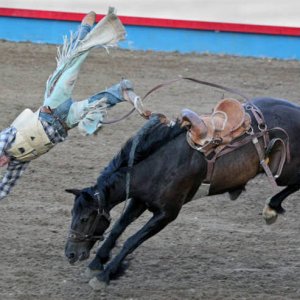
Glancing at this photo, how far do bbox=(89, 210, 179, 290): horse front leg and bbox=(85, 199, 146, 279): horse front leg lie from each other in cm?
13

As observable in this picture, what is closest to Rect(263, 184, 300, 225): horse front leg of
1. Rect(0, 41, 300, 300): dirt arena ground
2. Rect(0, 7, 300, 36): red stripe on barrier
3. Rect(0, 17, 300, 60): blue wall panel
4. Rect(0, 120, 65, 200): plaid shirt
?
Rect(0, 41, 300, 300): dirt arena ground

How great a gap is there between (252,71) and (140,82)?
191 cm

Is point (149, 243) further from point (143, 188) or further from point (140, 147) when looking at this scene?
point (140, 147)

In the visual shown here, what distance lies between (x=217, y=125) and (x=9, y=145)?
54.0 inches

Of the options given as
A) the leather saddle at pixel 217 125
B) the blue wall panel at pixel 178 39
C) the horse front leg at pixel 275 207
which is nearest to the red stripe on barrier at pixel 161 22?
the blue wall panel at pixel 178 39

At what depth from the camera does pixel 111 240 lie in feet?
18.4

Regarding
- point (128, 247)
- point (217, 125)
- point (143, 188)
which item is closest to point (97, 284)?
point (128, 247)

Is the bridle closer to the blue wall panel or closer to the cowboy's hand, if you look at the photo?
the cowboy's hand

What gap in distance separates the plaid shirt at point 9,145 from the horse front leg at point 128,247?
0.88 meters

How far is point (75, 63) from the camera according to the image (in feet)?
19.6

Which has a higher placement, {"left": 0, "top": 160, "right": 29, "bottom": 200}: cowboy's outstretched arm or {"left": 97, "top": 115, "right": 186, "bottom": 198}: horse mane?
{"left": 97, "top": 115, "right": 186, "bottom": 198}: horse mane

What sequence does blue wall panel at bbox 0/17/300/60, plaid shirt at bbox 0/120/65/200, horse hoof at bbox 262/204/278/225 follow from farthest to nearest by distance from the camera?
blue wall panel at bbox 0/17/300/60 < horse hoof at bbox 262/204/278/225 < plaid shirt at bbox 0/120/65/200

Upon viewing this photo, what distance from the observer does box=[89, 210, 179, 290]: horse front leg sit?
538 cm

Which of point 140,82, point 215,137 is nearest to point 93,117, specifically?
point 215,137
